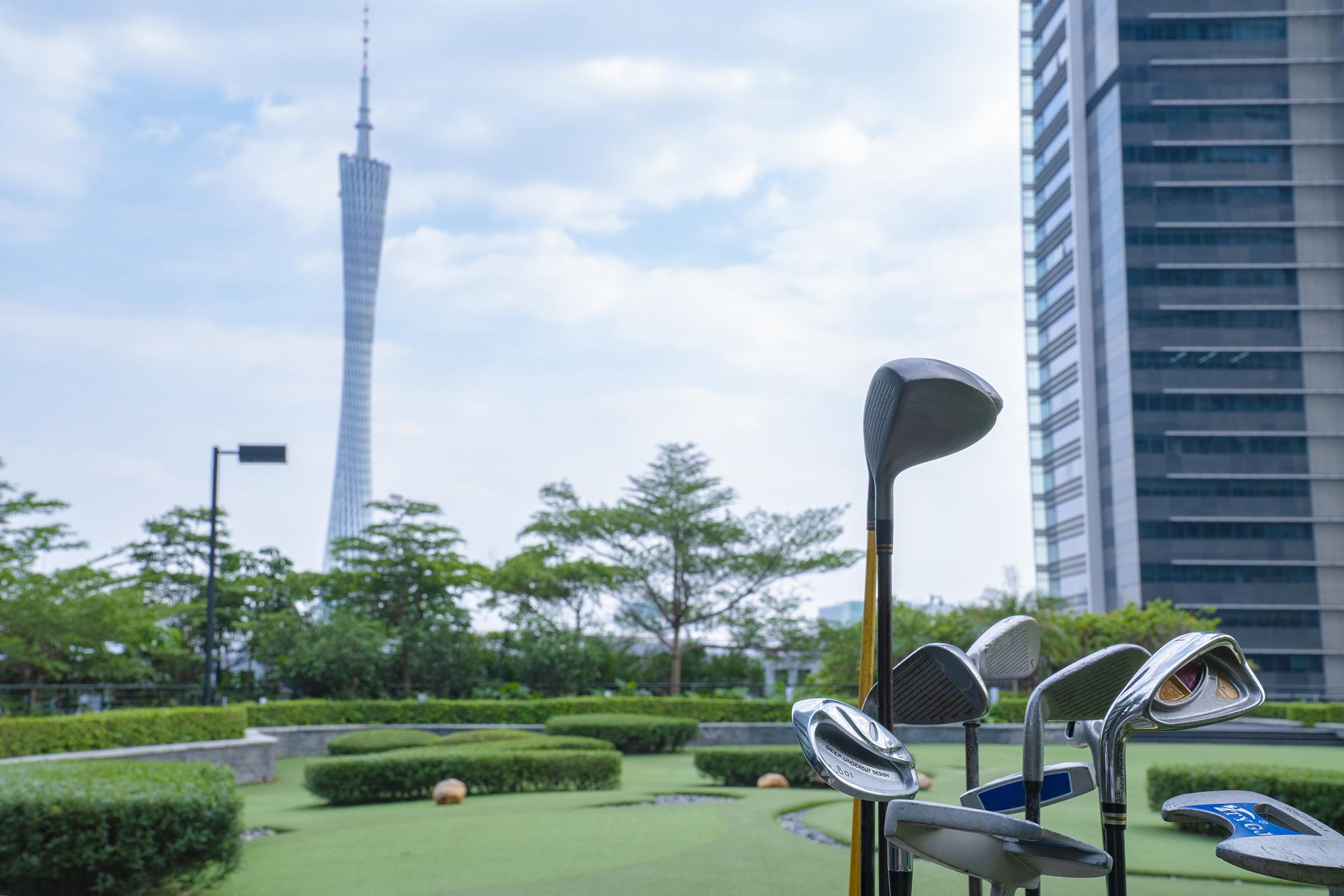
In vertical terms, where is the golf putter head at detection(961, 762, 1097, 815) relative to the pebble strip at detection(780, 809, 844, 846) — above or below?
above

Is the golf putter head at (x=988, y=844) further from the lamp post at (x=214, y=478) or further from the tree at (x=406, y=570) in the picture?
the tree at (x=406, y=570)

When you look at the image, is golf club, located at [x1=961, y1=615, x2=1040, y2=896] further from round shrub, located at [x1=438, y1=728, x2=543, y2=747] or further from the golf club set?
round shrub, located at [x1=438, y1=728, x2=543, y2=747]

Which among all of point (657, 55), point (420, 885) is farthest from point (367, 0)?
point (420, 885)

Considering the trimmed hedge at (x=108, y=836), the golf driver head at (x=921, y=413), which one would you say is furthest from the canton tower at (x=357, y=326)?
the golf driver head at (x=921, y=413)

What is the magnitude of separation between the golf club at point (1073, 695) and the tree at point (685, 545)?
2328 cm

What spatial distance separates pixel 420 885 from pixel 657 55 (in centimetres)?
850

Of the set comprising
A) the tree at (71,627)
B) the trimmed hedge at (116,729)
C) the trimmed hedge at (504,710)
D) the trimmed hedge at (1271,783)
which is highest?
the tree at (71,627)

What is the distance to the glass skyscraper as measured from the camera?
47031 mm

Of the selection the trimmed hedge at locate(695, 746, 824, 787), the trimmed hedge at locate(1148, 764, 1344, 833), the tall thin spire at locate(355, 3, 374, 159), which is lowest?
the trimmed hedge at locate(695, 746, 824, 787)

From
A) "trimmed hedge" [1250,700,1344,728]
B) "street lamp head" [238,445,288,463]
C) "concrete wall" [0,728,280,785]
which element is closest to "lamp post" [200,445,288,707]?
"street lamp head" [238,445,288,463]

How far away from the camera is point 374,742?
1333 cm

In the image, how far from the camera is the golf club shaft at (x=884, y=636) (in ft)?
7.56

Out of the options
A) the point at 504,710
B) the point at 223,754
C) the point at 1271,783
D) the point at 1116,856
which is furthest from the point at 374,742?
the point at 1116,856

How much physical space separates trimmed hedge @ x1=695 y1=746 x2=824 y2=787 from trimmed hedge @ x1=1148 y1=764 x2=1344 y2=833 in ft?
13.3
